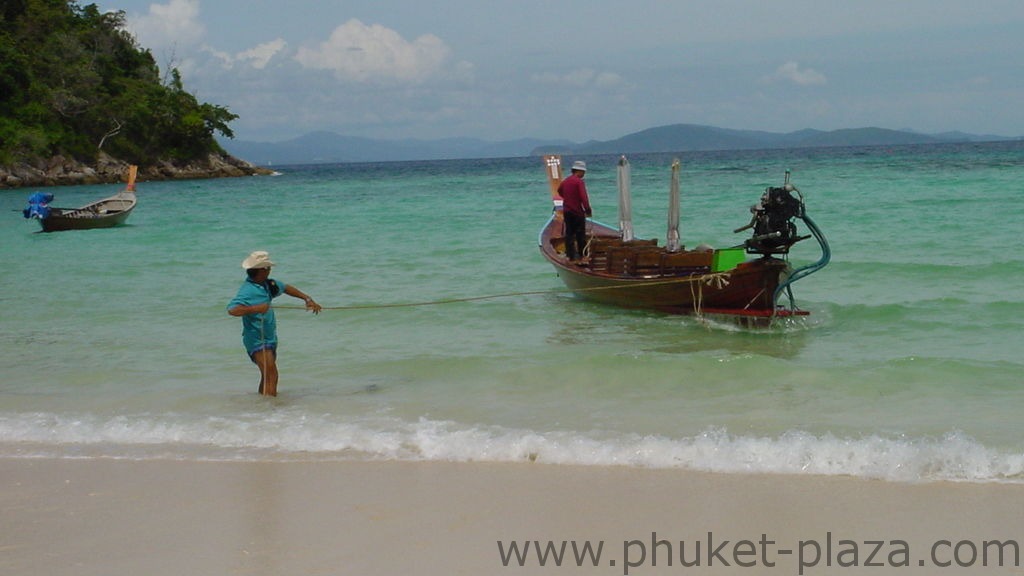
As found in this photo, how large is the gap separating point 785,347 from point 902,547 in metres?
4.95

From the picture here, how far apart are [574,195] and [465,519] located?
7.85 metres

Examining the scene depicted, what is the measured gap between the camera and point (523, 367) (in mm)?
8445

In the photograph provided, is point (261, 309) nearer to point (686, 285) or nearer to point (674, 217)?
point (686, 285)

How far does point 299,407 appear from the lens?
23.8 ft

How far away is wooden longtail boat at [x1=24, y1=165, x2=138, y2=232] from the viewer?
25844 mm

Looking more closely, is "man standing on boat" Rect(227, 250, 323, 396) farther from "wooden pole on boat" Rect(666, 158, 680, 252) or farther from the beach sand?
"wooden pole on boat" Rect(666, 158, 680, 252)

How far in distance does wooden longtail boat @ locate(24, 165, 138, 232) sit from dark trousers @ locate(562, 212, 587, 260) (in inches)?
735

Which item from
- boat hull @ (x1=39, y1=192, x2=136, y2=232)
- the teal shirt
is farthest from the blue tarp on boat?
the teal shirt

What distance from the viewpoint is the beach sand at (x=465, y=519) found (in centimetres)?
427

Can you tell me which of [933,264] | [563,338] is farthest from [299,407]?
[933,264]

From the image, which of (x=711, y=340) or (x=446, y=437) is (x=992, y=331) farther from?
(x=446, y=437)

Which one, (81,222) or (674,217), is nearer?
(674,217)

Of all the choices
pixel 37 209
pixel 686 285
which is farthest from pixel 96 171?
pixel 686 285

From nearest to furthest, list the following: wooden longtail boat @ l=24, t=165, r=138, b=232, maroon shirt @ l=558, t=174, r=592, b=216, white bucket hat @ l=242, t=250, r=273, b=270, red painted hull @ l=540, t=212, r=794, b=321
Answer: white bucket hat @ l=242, t=250, r=273, b=270 → red painted hull @ l=540, t=212, r=794, b=321 → maroon shirt @ l=558, t=174, r=592, b=216 → wooden longtail boat @ l=24, t=165, r=138, b=232
